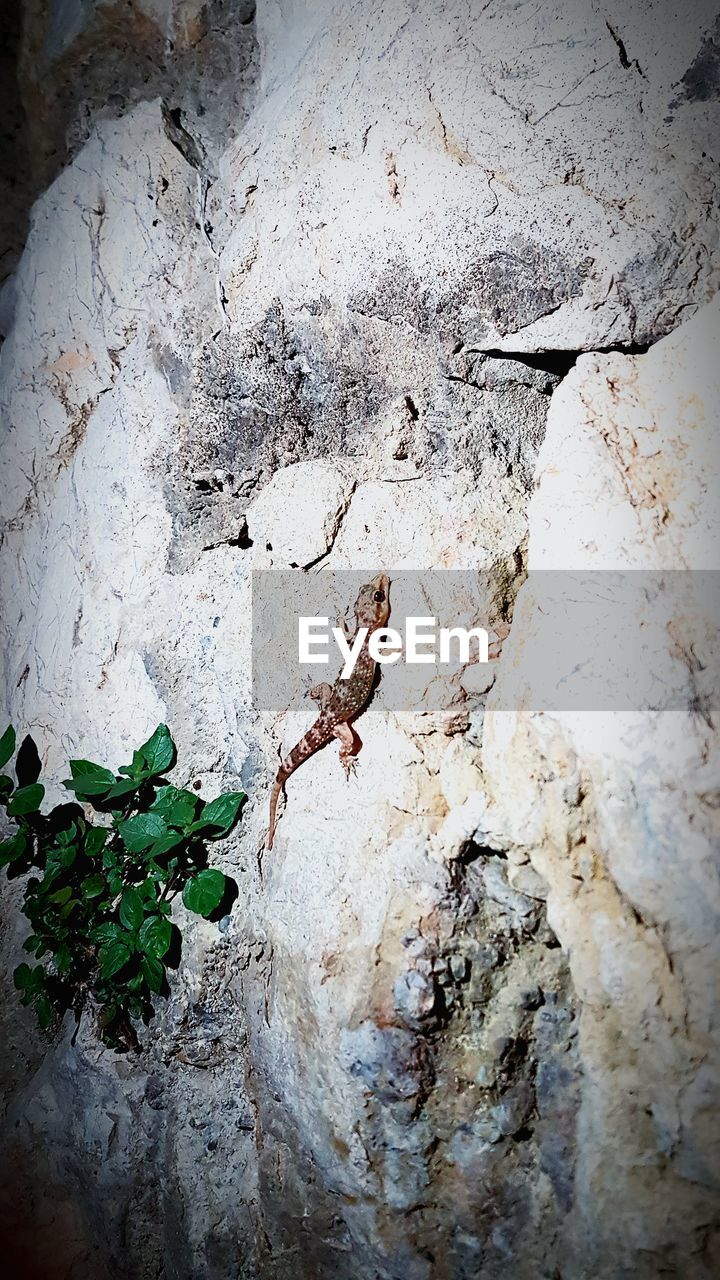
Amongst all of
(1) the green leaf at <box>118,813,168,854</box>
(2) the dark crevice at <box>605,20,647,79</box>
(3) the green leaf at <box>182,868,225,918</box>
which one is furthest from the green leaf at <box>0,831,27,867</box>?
(2) the dark crevice at <box>605,20,647,79</box>

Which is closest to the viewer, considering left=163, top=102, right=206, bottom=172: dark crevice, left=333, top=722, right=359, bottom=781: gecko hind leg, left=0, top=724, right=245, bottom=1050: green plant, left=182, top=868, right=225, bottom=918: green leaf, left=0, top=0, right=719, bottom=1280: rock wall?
left=0, top=0, right=719, bottom=1280: rock wall

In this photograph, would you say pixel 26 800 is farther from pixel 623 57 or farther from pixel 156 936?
pixel 623 57

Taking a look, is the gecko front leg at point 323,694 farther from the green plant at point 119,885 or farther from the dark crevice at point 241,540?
the dark crevice at point 241,540

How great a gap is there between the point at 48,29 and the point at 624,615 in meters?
3.56

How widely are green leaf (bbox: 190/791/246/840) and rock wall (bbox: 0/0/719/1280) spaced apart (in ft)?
0.26

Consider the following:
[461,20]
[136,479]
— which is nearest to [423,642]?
[136,479]

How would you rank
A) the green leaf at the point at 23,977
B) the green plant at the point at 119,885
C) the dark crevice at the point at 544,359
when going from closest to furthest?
the dark crevice at the point at 544,359 → the green plant at the point at 119,885 → the green leaf at the point at 23,977

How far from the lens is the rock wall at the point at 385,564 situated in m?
1.89

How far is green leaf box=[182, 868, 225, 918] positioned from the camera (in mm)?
2557

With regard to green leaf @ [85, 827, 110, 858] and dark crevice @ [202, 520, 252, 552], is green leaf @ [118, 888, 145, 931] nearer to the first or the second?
green leaf @ [85, 827, 110, 858]

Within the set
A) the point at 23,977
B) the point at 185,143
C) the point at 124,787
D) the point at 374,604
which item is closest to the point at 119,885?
the point at 124,787

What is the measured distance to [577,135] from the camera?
2.20 metres

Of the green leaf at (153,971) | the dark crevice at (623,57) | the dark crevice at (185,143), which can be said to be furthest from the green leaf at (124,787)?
the dark crevice at (623,57)

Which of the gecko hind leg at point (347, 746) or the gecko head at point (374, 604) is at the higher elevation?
the gecko head at point (374, 604)
